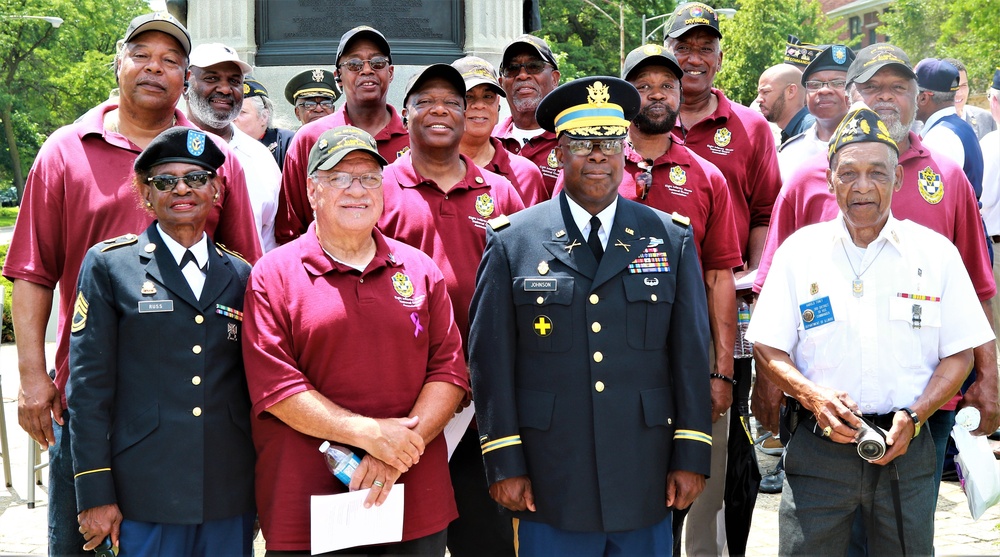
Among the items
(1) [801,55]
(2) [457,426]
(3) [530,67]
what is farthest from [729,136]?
(1) [801,55]

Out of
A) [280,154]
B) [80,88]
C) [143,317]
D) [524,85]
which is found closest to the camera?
A: [143,317]

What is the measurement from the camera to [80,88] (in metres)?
42.7

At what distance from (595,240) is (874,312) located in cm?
111

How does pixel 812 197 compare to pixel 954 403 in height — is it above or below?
above

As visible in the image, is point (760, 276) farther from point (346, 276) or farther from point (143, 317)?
point (143, 317)

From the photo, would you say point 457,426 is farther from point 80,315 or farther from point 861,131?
point 861,131

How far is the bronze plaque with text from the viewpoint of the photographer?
7.91 metres

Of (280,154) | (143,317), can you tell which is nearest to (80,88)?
(280,154)

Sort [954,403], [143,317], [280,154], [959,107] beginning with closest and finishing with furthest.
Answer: [143,317] < [954,403] < [280,154] < [959,107]

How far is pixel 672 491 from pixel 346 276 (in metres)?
1.44

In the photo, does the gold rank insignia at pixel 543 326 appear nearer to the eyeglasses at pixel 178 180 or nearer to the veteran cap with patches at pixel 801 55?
the eyeglasses at pixel 178 180

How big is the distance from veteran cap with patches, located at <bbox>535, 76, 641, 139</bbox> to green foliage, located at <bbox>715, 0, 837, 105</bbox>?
3731 centimetres

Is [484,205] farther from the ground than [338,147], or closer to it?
closer to it

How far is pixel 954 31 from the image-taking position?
34562mm
